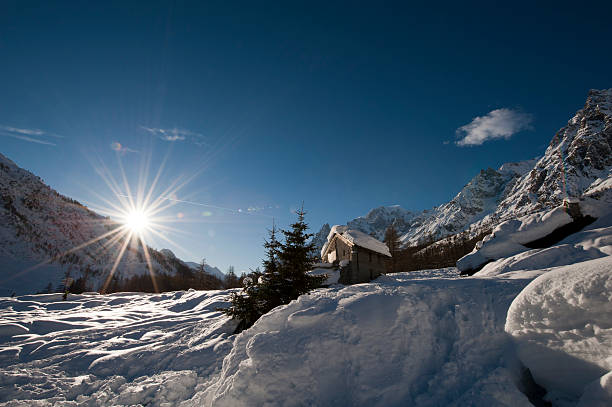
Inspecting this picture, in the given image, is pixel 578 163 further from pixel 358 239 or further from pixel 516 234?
pixel 358 239

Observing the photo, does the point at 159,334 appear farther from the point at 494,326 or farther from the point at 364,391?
the point at 494,326

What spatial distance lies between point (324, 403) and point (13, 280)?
110323 millimetres

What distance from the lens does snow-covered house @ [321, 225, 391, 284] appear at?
20.1 meters

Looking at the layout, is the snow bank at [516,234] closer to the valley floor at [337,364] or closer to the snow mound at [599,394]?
the valley floor at [337,364]

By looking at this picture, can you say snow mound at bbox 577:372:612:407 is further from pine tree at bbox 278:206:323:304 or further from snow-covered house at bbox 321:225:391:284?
snow-covered house at bbox 321:225:391:284

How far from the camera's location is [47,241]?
96.6 m

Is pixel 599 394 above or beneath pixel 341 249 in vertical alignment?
beneath

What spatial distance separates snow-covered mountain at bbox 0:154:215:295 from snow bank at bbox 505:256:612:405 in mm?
95720

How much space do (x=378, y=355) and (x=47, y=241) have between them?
14048 centimetres

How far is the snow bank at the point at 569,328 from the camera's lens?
9.32ft

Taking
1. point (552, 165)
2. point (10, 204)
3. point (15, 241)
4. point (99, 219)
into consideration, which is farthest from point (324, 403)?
point (552, 165)

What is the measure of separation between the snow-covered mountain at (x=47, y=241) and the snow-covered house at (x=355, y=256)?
84.2 metres

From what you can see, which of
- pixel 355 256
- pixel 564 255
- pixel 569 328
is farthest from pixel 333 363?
pixel 355 256

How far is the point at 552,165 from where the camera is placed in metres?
180
